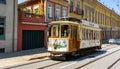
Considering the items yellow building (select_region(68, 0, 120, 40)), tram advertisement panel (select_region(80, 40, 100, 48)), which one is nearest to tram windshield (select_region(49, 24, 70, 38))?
tram advertisement panel (select_region(80, 40, 100, 48))

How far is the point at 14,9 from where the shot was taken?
22.8 metres

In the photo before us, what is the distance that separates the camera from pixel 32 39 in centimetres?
2620

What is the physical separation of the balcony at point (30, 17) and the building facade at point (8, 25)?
109cm

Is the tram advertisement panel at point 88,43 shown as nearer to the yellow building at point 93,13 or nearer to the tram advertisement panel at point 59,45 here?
the tram advertisement panel at point 59,45

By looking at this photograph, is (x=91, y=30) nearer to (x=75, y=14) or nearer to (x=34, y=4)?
(x=34, y=4)

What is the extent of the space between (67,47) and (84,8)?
93.7ft

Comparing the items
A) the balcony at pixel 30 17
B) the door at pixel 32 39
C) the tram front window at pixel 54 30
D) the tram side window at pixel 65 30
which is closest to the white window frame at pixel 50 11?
the balcony at pixel 30 17

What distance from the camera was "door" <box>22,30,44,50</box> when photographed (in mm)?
24833

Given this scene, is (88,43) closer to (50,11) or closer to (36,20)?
(36,20)

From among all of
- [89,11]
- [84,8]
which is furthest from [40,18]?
[89,11]

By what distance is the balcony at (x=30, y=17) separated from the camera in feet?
78.4

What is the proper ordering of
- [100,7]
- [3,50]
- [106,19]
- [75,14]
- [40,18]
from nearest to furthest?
[3,50], [40,18], [75,14], [100,7], [106,19]

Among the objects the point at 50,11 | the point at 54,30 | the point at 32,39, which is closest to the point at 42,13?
the point at 50,11

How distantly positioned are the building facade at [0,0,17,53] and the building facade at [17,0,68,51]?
1098 millimetres
